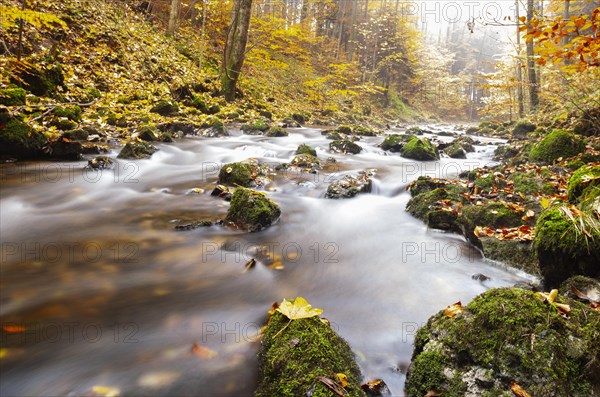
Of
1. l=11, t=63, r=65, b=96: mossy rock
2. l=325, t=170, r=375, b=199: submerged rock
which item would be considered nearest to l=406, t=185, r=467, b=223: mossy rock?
l=325, t=170, r=375, b=199: submerged rock

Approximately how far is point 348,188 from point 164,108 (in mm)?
7568

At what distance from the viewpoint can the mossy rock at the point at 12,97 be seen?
22.7 ft

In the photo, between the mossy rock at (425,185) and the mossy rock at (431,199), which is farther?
the mossy rock at (425,185)

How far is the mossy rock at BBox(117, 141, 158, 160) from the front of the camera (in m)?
7.69

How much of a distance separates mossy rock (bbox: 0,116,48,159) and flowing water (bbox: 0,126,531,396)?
0.32m

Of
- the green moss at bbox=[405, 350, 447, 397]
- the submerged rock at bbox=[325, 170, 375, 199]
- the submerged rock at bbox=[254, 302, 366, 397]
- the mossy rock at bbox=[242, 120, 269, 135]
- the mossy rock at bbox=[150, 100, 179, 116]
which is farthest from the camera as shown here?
the mossy rock at bbox=[242, 120, 269, 135]

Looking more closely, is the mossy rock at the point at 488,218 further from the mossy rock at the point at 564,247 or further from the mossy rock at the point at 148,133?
the mossy rock at the point at 148,133

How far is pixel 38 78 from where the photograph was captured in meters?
8.40

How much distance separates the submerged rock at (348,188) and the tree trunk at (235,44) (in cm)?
928

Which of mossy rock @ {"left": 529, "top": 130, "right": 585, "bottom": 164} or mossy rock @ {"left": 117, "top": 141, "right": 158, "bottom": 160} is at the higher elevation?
mossy rock @ {"left": 529, "top": 130, "right": 585, "bottom": 164}

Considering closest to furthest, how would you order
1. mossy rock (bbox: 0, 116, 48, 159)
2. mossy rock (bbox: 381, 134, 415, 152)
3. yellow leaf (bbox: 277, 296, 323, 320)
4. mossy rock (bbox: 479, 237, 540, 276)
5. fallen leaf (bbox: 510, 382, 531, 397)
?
fallen leaf (bbox: 510, 382, 531, 397)
yellow leaf (bbox: 277, 296, 323, 320)
mossy rock (bbox: 479, 237, 540, 276)
mossy rock (bbox: 0, 116, 48, 159)
mossy rock (bbox: 381, 134, 415, 152)

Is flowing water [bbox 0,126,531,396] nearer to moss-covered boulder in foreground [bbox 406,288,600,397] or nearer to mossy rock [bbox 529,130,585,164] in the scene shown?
moss-covered boulder in foreground [bbox 406,288,600,397]

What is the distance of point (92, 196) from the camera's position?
588 cm

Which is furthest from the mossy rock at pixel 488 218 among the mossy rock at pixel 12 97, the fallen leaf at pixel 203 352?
the mossy rock at pixel 12 97
